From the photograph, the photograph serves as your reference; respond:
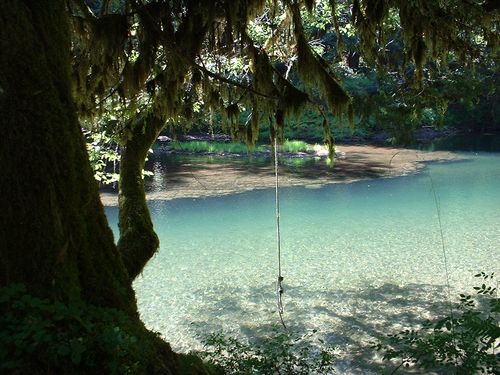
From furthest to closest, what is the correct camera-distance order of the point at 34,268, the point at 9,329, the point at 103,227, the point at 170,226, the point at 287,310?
the point at 170,226 → the point at 287,310 → the point at 103,227 → the point at 34,268 → the point at 9,329

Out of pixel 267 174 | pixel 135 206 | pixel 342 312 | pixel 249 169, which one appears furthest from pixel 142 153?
pixel 249 169

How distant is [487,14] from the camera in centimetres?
465

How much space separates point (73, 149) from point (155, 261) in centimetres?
809

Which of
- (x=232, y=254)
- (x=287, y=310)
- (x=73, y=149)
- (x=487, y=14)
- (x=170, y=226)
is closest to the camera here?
(x=73, y=149)

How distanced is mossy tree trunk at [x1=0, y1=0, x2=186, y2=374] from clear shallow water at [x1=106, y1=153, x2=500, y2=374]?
103 inches

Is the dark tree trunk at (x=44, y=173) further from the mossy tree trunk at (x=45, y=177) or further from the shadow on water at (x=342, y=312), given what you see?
the shadow on water at (x=342, y=312)

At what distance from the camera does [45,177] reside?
213 centimetres

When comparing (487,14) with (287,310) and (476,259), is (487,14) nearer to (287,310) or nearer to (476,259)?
(287,310)

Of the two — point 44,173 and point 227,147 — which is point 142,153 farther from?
point 227,147

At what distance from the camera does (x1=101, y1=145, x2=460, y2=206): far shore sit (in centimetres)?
1672

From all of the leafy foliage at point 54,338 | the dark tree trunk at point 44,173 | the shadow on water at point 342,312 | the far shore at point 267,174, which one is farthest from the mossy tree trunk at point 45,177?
the far shore at point 267,174

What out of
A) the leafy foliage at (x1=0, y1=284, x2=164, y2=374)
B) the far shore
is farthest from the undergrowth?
the leafy foliage at (x1=0, y1=284, x2=164, y2=374)

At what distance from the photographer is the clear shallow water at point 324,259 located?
23.3ft

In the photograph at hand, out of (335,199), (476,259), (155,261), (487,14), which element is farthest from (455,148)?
(487,14)
